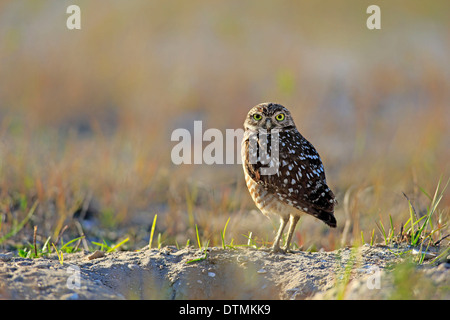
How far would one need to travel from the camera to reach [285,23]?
1532 centimetres

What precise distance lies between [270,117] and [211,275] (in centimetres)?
144

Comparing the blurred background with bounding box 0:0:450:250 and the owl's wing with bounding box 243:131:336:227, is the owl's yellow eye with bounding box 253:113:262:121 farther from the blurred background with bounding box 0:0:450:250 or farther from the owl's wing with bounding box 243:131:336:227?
the blurred background with bounding box 0:0:450:250

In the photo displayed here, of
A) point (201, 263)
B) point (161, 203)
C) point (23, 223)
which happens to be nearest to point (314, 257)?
point (201, 263)

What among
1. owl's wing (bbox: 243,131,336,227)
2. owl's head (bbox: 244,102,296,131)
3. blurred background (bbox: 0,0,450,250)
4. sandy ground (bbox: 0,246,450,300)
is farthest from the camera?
blurred background (bbox: 0,0,450,250)

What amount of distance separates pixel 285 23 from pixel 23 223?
10676 mm

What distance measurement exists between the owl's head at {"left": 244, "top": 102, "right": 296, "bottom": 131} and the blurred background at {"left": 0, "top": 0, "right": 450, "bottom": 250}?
4.16ft

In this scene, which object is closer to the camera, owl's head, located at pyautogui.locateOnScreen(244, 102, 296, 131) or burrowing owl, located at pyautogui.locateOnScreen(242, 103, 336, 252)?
burrowing owl, located at pyautogui.locateOnScreen(242, 103, 336, 252)

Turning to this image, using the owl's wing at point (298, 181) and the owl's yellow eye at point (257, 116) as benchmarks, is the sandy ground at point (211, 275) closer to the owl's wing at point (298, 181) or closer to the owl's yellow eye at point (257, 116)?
the owl's wing at point (298, 181)

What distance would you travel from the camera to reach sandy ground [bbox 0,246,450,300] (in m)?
3.72

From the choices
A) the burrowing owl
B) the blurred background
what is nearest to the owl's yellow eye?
the burrowing owl

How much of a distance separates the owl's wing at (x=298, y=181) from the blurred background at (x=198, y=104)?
120cm

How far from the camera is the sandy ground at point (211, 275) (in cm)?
372

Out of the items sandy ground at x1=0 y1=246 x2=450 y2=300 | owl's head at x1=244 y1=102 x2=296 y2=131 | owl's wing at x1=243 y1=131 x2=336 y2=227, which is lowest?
sandy ground at x1=0 y1=246 x2=450 y2=300
